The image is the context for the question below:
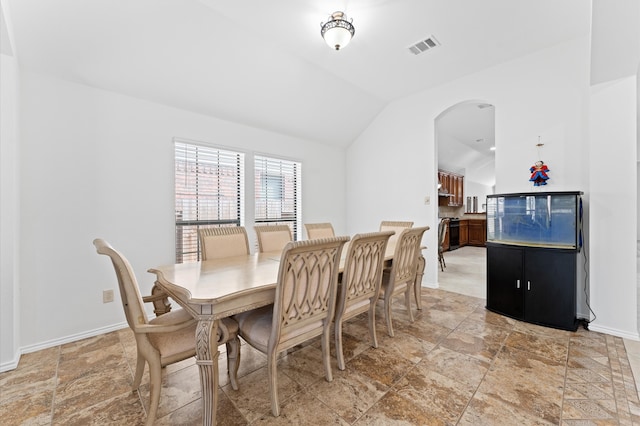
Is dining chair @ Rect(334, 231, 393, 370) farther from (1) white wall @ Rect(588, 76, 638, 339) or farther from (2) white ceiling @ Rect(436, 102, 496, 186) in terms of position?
(2) white ceiling @ Rect(436, 102, 496, 186)

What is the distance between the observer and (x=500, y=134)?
134 inches

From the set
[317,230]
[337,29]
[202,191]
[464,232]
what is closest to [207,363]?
[317,230]

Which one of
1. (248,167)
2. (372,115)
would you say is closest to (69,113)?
(248,167)

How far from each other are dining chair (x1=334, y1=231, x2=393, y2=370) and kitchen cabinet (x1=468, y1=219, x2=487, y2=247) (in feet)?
24.8

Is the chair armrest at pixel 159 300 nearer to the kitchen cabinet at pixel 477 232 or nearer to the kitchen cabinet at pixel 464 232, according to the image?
the kitchen cabinet at pixel 464 232

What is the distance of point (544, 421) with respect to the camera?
4.97 ft

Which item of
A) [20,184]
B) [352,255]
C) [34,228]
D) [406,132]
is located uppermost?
[406,132]

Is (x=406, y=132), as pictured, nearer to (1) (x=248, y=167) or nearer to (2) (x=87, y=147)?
(1) (x=248, y=167)

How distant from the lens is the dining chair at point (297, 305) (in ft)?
4.97

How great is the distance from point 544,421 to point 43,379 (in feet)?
10.8

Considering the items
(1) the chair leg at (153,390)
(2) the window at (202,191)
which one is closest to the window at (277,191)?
(2) the window at (202,191)

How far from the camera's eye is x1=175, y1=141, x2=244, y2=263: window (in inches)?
129

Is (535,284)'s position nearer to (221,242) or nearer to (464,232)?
(221,242)

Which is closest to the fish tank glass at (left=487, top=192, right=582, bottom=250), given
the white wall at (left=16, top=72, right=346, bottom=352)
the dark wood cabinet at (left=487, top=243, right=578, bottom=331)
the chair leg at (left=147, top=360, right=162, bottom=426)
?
the dark wood cabinet at (left=487, top=243, right=578, bottom=331)
